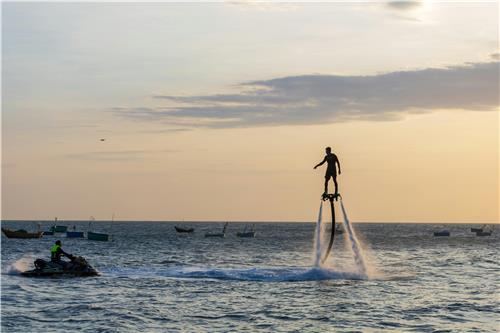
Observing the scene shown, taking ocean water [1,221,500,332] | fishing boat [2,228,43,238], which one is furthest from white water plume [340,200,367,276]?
fishing boat [2,228,43,238]

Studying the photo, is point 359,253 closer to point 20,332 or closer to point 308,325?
point 308,325

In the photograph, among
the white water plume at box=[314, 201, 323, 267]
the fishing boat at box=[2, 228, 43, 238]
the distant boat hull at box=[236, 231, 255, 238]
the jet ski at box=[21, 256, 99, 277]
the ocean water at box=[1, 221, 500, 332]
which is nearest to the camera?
the ocean water at box=[1, 221, 500, 332]

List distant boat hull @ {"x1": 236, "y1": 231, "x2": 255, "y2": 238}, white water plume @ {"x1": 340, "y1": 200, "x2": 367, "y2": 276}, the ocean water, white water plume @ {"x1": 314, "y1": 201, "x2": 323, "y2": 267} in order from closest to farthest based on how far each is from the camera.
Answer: the ocean water → white water plume @ {"x1": 314, "y1": 201, "x2": 323, "y2": 267} → white water plume @ {"x1": 340, "y1": 200, "x2": 367, "y2": 276} → distant boat hull @ {"x1": 236, "y1": 231, "x2": 255, "y2": 238}

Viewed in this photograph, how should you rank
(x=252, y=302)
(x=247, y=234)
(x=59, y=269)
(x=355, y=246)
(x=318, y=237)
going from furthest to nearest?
(x=247, y=234), (x=355, y=246), (x=59, y=269), (x=318, y=237), (x=252, y=302)

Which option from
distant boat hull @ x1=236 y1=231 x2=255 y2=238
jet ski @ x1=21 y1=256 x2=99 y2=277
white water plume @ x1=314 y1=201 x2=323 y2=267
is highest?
white water plume @ x1=314 y1=201 x2=323 y2=267

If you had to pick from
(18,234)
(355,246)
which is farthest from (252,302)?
(18,234)

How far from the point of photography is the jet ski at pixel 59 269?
52.5 m

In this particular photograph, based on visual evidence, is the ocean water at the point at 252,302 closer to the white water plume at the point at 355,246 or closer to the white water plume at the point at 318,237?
the white water plume at the point at 355,246

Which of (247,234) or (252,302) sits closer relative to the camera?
(252,302)

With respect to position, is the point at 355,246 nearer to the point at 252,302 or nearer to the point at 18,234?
the point at 252,302

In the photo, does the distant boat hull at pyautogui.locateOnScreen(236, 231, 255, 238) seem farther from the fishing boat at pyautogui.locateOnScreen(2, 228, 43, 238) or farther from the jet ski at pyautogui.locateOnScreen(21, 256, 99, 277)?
the jet ski at pyautogui.locateOnScreen(21, 256, 99, 277)

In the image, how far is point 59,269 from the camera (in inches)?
Answer: 2066

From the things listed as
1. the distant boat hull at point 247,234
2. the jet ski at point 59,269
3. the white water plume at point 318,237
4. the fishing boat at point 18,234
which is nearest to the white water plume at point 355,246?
the white water plume at point 318,237

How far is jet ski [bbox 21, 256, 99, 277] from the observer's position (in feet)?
172
